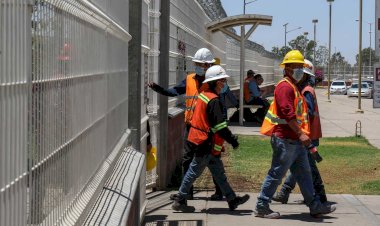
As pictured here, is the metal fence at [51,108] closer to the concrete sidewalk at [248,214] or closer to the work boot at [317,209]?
the concrete sidewalk at [248,214]

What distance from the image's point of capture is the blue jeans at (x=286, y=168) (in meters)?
8.34

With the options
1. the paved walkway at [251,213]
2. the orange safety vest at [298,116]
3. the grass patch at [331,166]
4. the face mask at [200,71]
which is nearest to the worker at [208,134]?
the paved walkway at [251,213]

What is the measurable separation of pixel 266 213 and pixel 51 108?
6.25 m

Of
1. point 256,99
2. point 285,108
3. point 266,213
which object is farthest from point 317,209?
point 256,99

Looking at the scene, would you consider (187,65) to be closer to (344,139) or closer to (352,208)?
(352,208)

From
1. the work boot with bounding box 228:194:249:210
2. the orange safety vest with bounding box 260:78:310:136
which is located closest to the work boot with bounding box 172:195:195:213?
the work boot with bounding box 228:194:249:210

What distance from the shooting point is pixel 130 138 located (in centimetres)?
651

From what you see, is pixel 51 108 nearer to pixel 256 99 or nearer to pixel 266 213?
pixel 266 213

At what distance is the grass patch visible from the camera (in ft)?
36.7

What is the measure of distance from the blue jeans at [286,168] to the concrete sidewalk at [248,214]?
275 mm

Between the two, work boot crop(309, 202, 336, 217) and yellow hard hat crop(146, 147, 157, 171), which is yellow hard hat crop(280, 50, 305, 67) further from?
yellow hard hat crop(146, 147, 157, 171)

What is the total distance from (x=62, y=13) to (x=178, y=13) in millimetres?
9426

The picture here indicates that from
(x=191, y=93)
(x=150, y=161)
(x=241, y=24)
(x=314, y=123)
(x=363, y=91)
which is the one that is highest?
(x=241, y=24)

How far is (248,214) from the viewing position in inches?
347
